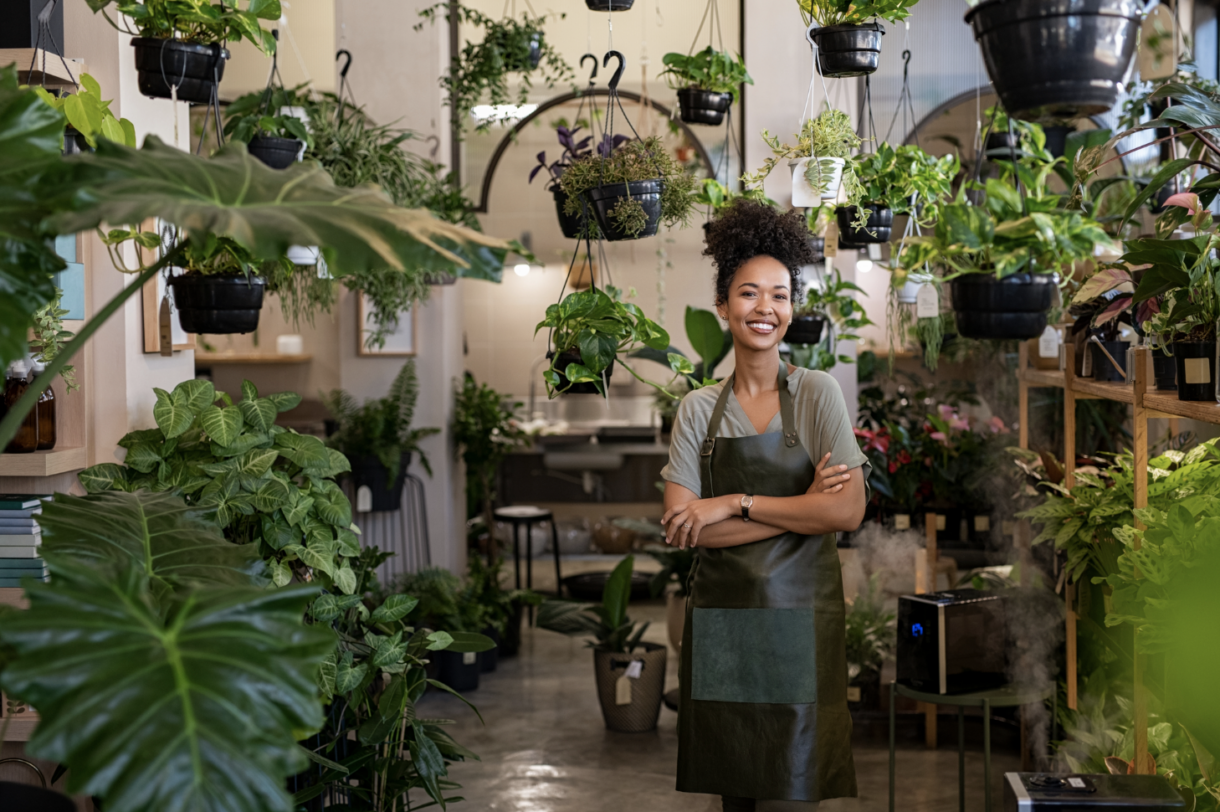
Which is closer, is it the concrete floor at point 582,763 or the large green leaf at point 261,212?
the large green leaf at point 261,212

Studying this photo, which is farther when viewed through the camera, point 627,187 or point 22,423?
point 627,187

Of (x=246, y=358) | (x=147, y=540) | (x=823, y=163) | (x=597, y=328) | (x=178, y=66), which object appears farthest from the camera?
(x=246, y=358)

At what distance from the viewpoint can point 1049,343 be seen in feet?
12.0

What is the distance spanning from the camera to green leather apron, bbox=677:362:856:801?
2.42m

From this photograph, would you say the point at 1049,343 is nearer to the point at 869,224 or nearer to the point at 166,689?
the point at 869,224

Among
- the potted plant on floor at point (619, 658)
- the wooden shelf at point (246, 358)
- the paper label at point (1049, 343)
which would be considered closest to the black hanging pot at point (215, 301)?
the potted plant on floor at point (619, 658)

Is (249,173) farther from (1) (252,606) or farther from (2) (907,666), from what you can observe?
(2) (907,666)

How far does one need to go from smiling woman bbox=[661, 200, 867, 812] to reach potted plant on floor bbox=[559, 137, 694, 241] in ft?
0.79

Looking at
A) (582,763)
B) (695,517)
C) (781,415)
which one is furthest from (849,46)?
(582,763)

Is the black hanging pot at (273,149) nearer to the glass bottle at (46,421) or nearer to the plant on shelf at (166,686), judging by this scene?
the glass bottle at (46,421)

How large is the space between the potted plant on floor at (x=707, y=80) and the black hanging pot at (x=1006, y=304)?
5.75 ft

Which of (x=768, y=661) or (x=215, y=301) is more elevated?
(x=215, y=301)

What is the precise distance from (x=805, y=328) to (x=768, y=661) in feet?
5.58

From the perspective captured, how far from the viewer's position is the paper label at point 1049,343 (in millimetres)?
3623
